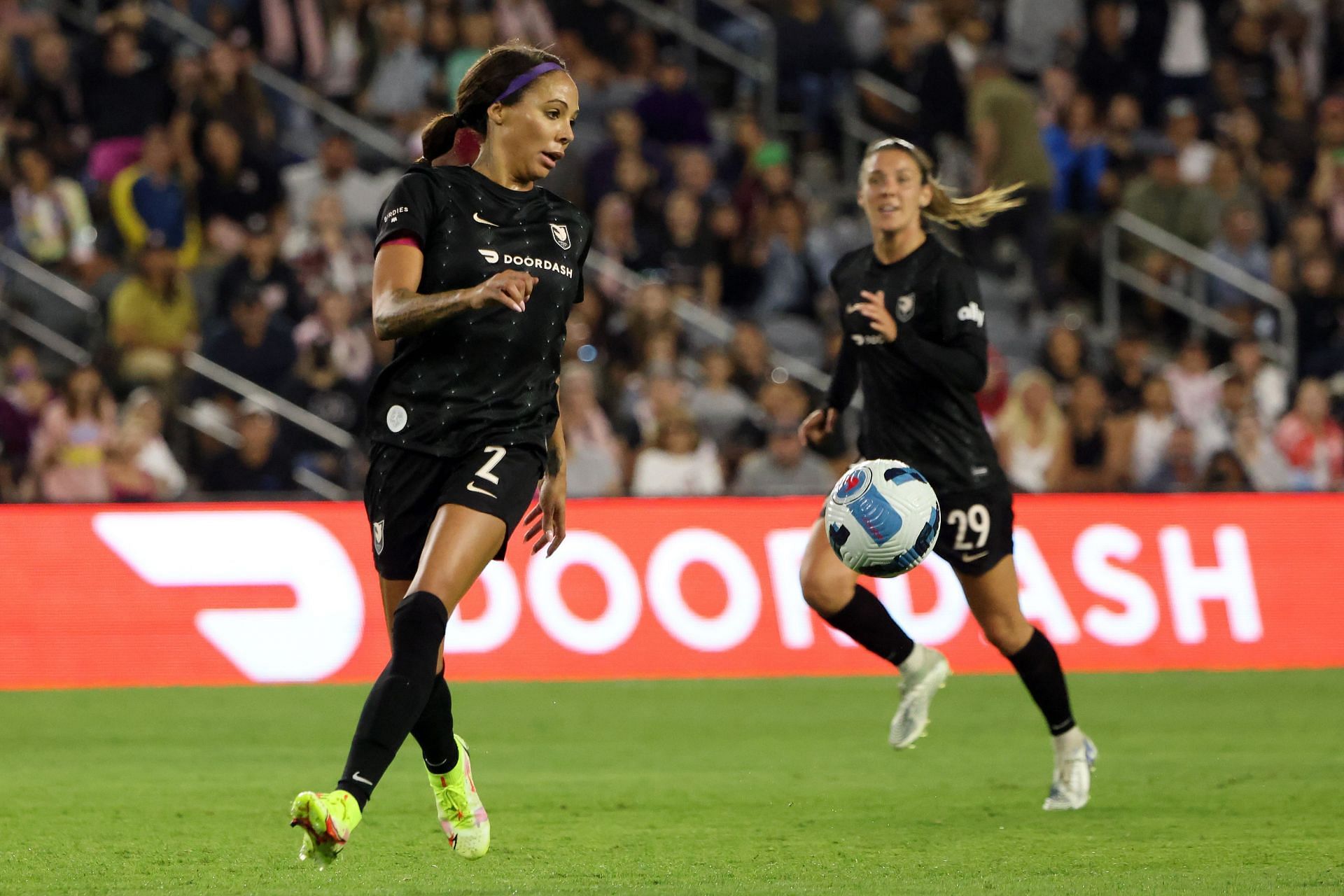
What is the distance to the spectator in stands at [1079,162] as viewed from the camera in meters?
17.2

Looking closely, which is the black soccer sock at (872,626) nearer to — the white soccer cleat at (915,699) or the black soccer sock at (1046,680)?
the white soccer cleat at (915,699)

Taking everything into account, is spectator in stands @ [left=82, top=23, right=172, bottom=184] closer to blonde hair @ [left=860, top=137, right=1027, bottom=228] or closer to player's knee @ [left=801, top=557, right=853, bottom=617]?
blonde hair @ [left=860, top=137, right=1027, bottom=228]

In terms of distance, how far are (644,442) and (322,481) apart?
7.42ft

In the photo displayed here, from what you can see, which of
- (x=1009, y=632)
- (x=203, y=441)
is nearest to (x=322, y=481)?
(x=203, y=441)

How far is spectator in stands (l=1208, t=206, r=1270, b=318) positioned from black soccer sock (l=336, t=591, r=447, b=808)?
43.0 feet

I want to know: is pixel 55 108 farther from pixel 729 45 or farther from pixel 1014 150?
pixel 1014 150

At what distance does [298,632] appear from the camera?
36.8ft

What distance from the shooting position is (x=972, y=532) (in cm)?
720

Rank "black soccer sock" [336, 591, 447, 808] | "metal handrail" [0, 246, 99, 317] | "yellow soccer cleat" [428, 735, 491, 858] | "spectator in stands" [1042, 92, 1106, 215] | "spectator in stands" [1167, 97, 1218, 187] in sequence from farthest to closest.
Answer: "spectator in stands" [1167, 97, 1218, 187] → "spectator in stands" [1042, 92, 1106, 215] → "metal handrail" [0, 246, 99, 317] → "yellow soccer cleat" [428, 735, 491, 858] → "black soccer sock" [336, 591, 447, 808]

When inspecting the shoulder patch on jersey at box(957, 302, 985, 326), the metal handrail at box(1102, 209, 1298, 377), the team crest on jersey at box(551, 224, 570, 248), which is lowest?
the team crest on jersey at box(551, 224, 570, 248)

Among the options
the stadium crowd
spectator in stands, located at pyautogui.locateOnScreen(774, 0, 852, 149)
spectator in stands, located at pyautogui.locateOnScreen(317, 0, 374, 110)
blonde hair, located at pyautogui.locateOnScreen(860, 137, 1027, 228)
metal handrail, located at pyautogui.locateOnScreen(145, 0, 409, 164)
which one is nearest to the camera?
blonde hair, located at pyautogui.locateOnScreen(860, 137, 1027, 228)

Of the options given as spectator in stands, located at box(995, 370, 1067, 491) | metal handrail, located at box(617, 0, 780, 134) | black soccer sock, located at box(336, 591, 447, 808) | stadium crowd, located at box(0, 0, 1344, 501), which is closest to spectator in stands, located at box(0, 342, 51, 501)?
stadium crowd, located at box(0, 0, 1344, 501)

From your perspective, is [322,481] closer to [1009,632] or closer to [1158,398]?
[1158,398]

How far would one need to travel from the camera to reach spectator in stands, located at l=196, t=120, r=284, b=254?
1530cm
